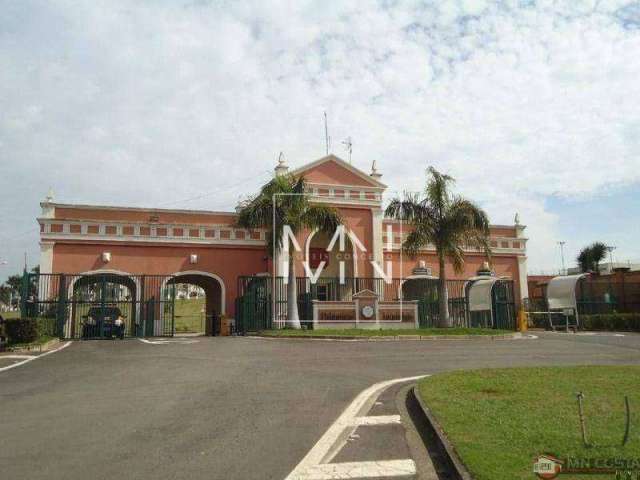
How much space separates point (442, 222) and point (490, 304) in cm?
499

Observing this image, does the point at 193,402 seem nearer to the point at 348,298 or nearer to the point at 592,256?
the point at 348,298

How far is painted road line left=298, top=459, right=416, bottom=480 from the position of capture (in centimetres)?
512

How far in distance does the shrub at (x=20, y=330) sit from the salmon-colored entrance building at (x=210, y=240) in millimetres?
10145

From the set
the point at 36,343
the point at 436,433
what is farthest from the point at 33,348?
the point at 436,433

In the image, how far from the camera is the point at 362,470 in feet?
17.3

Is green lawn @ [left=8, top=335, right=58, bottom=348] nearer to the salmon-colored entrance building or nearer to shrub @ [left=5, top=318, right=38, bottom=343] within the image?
shrub @ [left=5, top=318, right=38, bottom=343]

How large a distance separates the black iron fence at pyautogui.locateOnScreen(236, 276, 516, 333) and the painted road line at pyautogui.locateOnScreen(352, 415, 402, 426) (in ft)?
52.6

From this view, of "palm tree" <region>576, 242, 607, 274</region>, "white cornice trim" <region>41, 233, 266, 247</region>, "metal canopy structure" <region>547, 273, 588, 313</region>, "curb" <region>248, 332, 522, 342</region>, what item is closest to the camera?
"curb" <region>248, 332, 522, 342</region>

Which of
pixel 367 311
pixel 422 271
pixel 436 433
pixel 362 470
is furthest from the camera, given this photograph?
pixel 422 271

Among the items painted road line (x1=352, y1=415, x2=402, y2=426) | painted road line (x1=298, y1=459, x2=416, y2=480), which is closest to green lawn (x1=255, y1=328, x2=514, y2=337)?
painted road line (x1=352, y1=415, x2=402, y2=426)

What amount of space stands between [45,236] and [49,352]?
12474mm

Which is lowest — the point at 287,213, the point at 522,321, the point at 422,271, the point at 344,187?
the point at 522,321

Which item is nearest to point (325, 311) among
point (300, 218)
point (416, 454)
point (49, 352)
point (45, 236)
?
point (300, 218)

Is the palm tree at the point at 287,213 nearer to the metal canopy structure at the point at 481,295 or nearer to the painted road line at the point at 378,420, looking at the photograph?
the metal canopy structure at the point at 481,295
